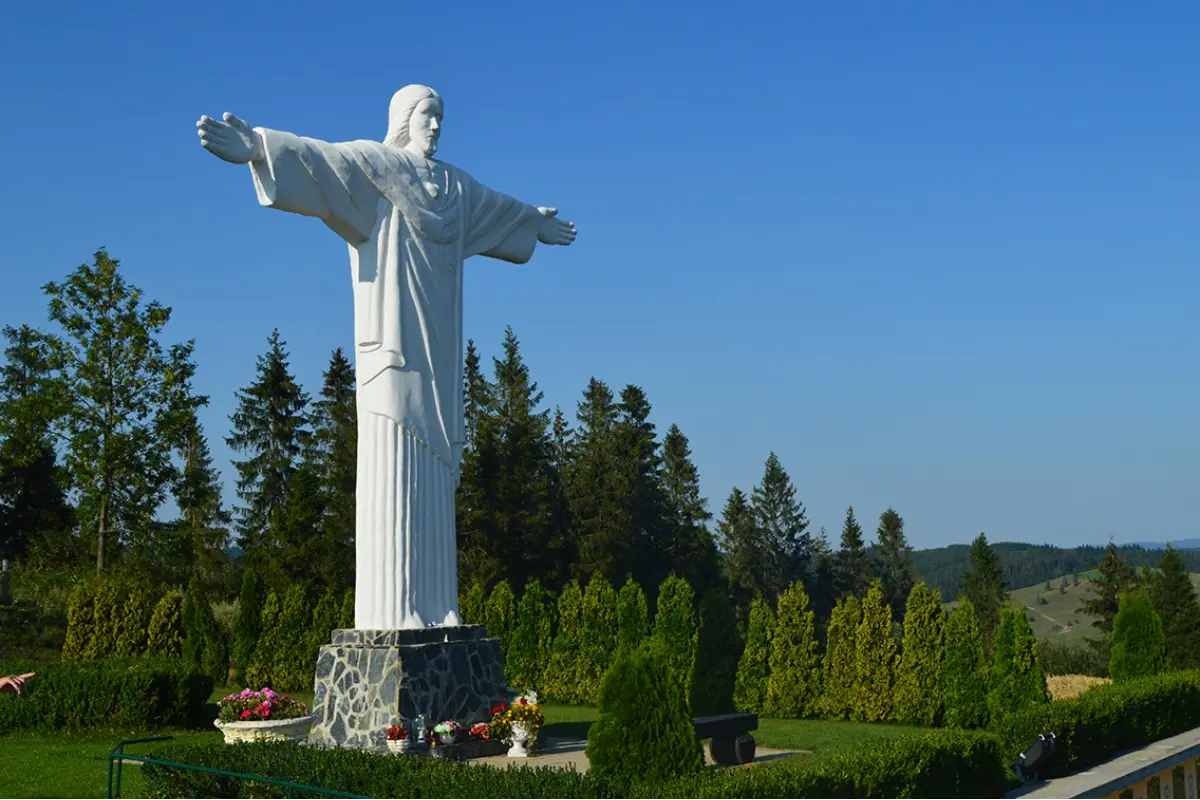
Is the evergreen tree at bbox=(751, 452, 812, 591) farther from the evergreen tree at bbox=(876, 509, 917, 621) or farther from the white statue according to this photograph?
the white statue

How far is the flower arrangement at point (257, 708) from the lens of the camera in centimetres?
1158

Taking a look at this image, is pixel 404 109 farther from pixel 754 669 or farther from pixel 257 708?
pixel 754 669

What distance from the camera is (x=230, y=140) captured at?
31.5ft

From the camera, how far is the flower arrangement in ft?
38.0

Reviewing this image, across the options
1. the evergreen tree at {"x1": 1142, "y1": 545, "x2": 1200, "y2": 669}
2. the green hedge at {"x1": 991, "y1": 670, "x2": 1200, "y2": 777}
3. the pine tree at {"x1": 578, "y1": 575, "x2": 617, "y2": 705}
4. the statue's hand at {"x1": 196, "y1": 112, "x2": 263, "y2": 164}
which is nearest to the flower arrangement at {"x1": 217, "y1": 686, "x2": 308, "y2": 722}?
the statue's hand at {"x1": 196, "y1": 112, "x2": 263, "y2": 164}

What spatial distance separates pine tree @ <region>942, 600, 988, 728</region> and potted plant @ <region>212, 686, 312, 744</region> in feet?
27.8

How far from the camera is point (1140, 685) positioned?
1180cm

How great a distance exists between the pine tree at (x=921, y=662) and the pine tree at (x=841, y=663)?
760mm

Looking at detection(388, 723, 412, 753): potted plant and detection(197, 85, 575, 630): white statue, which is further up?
detection(197, 85, 575, 630): white statue

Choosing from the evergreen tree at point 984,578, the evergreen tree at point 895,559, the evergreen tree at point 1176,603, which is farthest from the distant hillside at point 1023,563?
the evergreen tree at point 1176,603

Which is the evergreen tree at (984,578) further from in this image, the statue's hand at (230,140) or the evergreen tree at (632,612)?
the statue's hand at (230,140)

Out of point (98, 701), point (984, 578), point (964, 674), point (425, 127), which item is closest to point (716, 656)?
point (964, 674)

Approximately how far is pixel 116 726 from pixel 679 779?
32.3ft

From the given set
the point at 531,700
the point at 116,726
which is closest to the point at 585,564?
the point at 116,726
